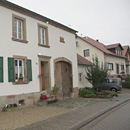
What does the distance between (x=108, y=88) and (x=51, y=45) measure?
9775mm

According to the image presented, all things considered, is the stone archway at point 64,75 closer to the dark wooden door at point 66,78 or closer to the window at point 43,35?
the dark wooden door at point 66,78

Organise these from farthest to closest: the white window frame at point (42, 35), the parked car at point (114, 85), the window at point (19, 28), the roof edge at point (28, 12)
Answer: the parked car at point (114, 85), the white window frame at point (42, 35), the window at point (19, 28), the roof edge at point (28, 12)

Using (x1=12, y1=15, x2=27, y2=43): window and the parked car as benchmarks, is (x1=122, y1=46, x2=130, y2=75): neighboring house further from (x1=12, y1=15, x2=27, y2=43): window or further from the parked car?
(x1=12, y1=15, x2=27, y2=43): window

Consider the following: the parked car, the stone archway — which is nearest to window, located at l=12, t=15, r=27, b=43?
the stone archway

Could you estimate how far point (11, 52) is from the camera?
33.8 ft

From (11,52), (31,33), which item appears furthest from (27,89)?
(31,33)

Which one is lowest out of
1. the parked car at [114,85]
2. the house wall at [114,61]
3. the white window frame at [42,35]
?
the parked car at [114,85]

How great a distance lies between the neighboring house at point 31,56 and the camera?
1000 centimetres

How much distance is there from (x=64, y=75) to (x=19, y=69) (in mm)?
5067

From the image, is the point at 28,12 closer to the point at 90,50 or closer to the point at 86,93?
the point at 86,93

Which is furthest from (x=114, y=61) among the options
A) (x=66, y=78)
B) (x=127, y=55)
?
(x=66, y=78)

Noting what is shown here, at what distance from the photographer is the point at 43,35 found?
13.2 metres

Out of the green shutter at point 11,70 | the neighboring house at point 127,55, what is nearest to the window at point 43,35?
the green shutter at point 11,70

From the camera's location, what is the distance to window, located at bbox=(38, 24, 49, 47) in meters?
12.7
